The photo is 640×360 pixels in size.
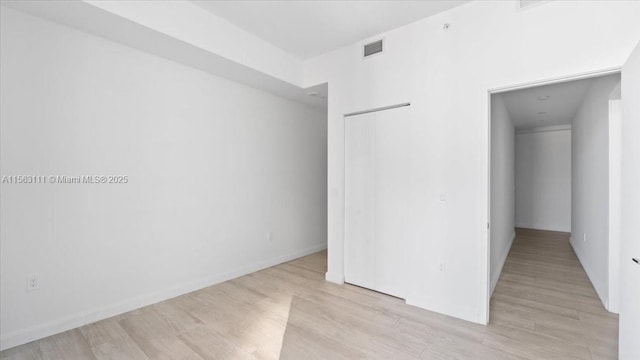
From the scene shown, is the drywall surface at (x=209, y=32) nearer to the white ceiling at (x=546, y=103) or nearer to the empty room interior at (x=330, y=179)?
the empty room interior at (x=330, y=179)

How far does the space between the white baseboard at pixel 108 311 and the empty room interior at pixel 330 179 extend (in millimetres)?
14

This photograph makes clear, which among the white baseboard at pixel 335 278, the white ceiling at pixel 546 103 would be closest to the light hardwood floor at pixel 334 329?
the white baseboard at pixel 335 278

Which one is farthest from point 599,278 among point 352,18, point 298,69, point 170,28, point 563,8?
point 170,28

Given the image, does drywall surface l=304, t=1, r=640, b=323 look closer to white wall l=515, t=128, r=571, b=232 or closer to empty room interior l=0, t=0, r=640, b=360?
empty room interior l=0, t=0, r=640, b=360

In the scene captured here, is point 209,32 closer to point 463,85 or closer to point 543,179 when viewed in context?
point 463,85

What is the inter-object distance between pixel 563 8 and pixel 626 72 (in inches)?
29.4

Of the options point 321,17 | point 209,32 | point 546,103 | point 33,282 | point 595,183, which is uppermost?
point 321,17

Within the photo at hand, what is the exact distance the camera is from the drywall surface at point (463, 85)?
7.06ft

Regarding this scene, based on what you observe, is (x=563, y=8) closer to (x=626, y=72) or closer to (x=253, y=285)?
(x=626, y=72)

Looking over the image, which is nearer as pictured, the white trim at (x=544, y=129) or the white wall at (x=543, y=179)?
the white trim at (x=544, y=129)

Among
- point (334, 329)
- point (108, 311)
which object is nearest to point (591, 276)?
point (334, 329)

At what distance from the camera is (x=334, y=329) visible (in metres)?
2.47

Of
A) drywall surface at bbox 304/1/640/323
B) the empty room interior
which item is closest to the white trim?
the empty room interior

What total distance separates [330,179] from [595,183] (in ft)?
10.5
